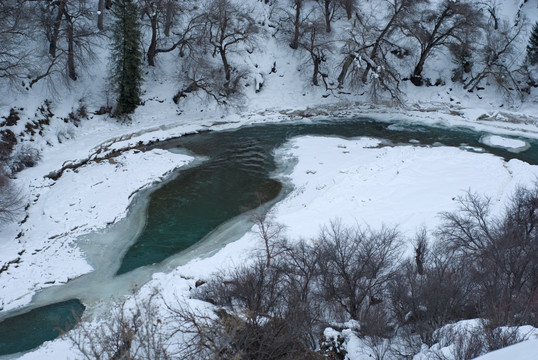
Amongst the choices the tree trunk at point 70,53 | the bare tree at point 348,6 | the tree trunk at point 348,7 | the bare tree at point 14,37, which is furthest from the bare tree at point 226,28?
the bare tree at point 14,37

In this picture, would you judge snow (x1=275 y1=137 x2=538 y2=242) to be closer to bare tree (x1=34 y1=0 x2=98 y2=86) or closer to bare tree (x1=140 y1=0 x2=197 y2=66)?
bare tree (x1=140 y1=0 x2=197 y2=66)

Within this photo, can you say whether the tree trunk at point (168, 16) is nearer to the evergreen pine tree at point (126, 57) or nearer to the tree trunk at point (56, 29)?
the evergreen pine tree at point (126, 57)

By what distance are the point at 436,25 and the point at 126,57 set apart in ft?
85.0

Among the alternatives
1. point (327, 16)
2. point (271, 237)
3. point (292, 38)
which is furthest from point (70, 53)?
point (327, 16)

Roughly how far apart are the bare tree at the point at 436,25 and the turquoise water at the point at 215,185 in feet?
27.6

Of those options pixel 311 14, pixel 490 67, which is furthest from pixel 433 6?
pixel 311 14

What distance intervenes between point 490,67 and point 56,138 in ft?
118

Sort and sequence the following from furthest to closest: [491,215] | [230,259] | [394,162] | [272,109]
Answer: [272,109], [394,162], [491,215], [230,259]

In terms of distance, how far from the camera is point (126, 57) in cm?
2964

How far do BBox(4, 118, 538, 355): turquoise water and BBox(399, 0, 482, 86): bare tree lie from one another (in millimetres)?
8400

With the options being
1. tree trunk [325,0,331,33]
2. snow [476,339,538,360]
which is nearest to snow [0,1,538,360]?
tree trunk [325,0,331,33]

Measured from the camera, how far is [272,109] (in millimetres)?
35031

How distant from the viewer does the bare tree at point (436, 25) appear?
1398 inches

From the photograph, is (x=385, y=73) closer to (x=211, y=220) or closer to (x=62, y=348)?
(x=211, y=220)
